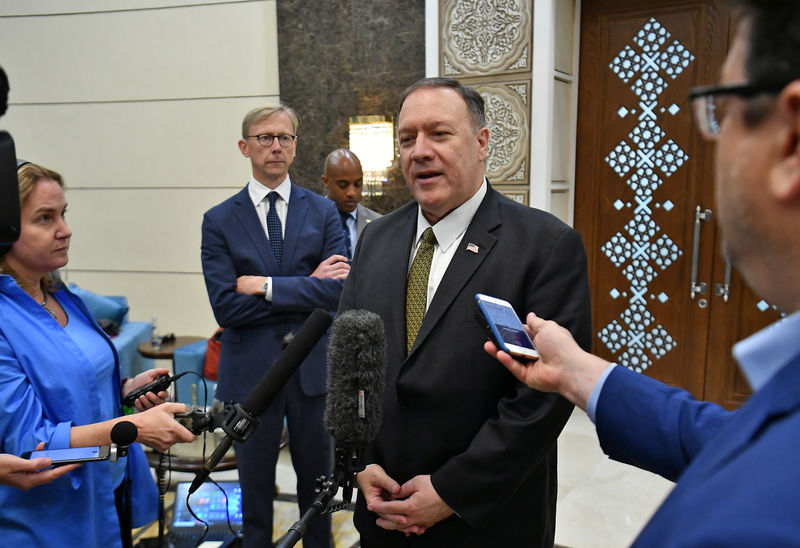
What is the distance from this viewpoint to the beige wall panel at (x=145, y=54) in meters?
4.83

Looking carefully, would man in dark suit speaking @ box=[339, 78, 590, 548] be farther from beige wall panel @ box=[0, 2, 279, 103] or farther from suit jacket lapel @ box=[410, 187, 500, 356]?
beige wall panel @ box=[0, 2, 279, 103]

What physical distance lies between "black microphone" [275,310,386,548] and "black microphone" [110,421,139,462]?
51 cm

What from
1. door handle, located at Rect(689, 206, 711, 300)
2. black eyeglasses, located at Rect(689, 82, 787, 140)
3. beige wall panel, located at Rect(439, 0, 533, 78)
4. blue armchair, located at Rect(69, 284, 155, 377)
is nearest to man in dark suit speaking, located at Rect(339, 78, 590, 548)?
black eyeglasses, located at Rect(689, 82, 787, 140)

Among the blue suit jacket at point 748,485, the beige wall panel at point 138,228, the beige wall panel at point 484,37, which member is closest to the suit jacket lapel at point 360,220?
the beige wall panel at point 484,37

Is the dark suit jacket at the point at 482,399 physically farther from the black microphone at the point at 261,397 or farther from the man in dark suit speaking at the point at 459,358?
the black microphone at the point at 261,397

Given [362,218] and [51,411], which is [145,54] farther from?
[51,411]

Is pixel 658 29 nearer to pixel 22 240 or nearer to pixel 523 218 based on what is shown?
pixel 523 218

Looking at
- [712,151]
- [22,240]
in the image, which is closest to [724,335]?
[712,151]

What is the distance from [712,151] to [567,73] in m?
1.02

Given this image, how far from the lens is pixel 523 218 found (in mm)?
1595

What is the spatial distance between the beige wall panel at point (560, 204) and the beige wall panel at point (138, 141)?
2.30 metres

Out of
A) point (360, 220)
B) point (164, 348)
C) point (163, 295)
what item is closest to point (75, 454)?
point (360, 220)

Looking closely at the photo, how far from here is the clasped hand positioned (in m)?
1.45

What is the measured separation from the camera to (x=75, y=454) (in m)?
1.39
